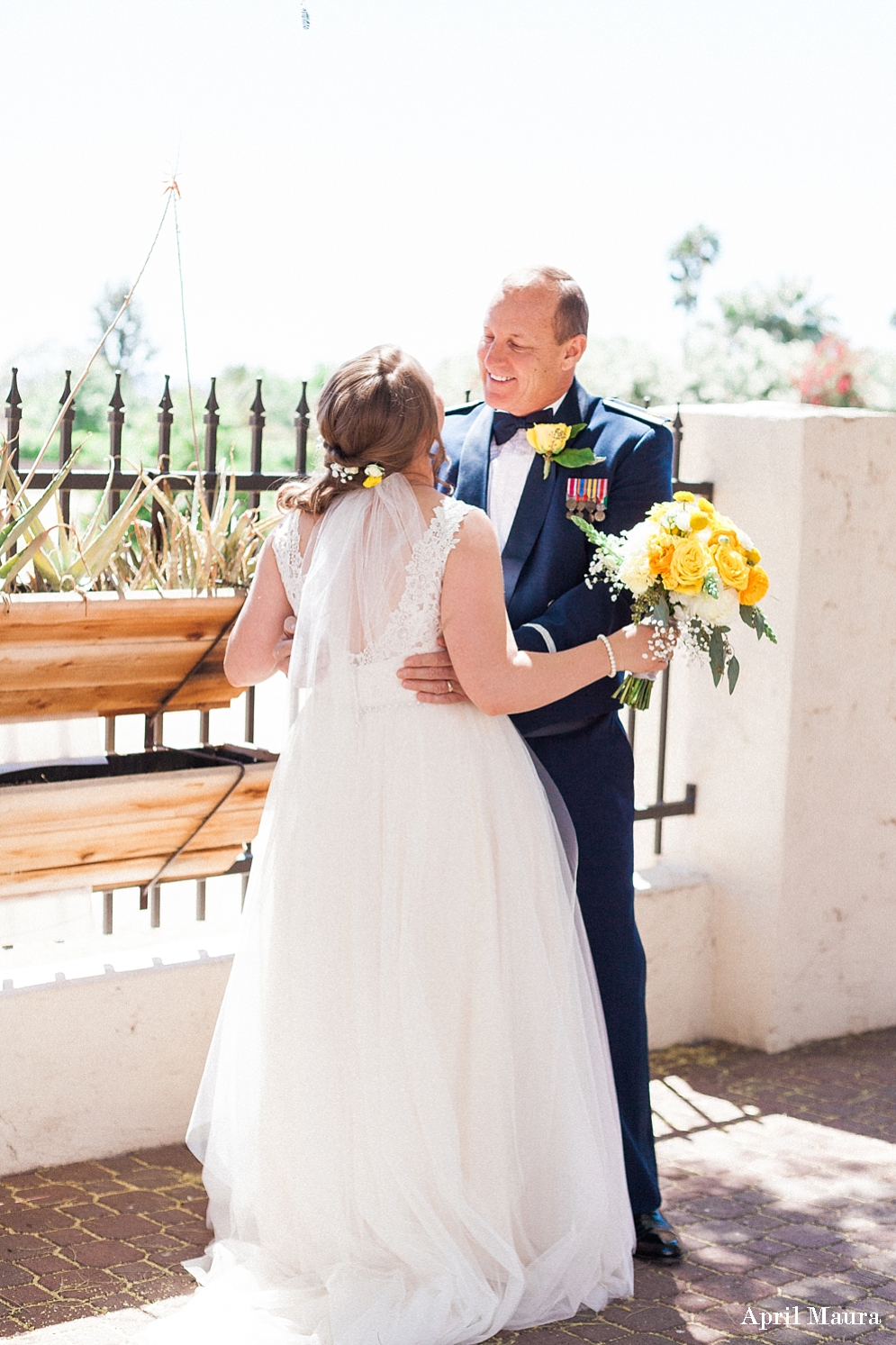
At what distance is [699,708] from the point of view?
5.10 meters

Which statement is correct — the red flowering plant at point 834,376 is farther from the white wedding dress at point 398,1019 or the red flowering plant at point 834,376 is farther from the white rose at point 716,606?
the white wedding dress at point 398,1019

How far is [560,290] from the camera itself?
3236mm

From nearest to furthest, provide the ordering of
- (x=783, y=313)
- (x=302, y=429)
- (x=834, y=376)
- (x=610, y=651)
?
(x=610, y=651) → (x=302, y=429) → (x=834, y=376) → (x=783, y=313)

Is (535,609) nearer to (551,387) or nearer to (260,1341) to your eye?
(551,387)

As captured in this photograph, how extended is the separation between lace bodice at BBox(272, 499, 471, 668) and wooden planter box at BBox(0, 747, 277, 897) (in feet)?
2.31

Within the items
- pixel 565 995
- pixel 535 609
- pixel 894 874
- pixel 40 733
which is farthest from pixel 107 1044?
pixel 894 874

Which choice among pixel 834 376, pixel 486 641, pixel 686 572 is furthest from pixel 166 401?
pixel 834 376

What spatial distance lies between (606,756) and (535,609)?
40cm

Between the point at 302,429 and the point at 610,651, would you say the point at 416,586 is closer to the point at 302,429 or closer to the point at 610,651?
the point at 610,651

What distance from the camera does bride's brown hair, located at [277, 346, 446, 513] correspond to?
2758 mm

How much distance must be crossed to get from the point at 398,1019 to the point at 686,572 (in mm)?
1132

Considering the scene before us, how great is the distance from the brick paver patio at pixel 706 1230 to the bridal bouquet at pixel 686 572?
1425 mm

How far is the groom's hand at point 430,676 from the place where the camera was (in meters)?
2.92

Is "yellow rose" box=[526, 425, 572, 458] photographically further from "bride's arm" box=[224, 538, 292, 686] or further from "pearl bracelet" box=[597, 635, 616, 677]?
"bride's arm" box=[224, 538, 292, 686]
